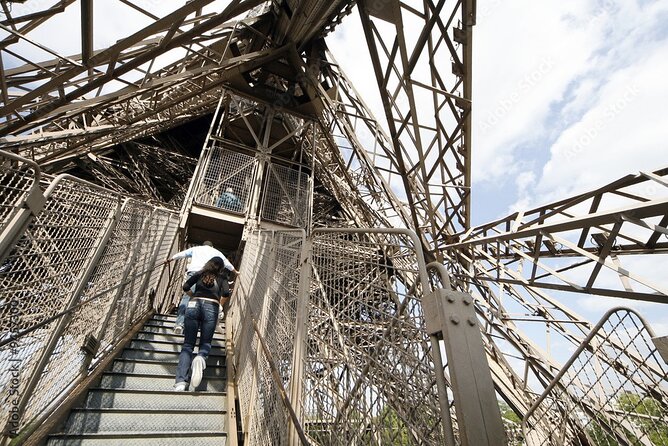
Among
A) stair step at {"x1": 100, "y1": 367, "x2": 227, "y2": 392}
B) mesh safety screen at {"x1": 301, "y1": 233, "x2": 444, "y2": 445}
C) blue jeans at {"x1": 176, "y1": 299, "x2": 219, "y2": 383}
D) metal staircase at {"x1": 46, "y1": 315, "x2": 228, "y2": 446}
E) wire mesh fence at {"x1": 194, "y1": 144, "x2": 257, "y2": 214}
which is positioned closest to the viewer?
mesh safety screen at {"x1": 301, "y1": 233, "x2": 444, "y2": 445}

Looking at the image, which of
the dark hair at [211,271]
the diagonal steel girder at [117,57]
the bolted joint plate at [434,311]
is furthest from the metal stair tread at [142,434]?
the diagonal steel girder at [117,57]

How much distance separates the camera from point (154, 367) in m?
3.64

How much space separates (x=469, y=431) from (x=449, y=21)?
18.7 ft

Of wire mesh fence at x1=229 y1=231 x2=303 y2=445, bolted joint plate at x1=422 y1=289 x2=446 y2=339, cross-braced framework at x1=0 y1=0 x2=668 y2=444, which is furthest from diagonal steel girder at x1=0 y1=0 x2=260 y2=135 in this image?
bolted joint plate at x1=422 y1=289 x2=446 y2=339

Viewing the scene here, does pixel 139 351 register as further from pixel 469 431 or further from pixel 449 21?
pixel 449 21

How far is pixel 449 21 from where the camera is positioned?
4859 mm

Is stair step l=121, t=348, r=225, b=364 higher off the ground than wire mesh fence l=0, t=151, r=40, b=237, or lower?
lower

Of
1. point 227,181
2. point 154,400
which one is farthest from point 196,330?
point 227,181

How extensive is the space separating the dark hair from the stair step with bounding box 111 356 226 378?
42.8 inches

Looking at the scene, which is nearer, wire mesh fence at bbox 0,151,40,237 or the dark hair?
wire mesh fence at bbox 0,151,40,237

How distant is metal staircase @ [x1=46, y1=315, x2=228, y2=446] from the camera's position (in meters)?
2.57

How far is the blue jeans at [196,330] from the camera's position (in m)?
3.41

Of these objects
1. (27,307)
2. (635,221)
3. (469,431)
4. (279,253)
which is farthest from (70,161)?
(635,221)

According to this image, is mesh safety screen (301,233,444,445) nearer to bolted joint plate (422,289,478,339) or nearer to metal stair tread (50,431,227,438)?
bolted joint plate (422,289,478,339)
